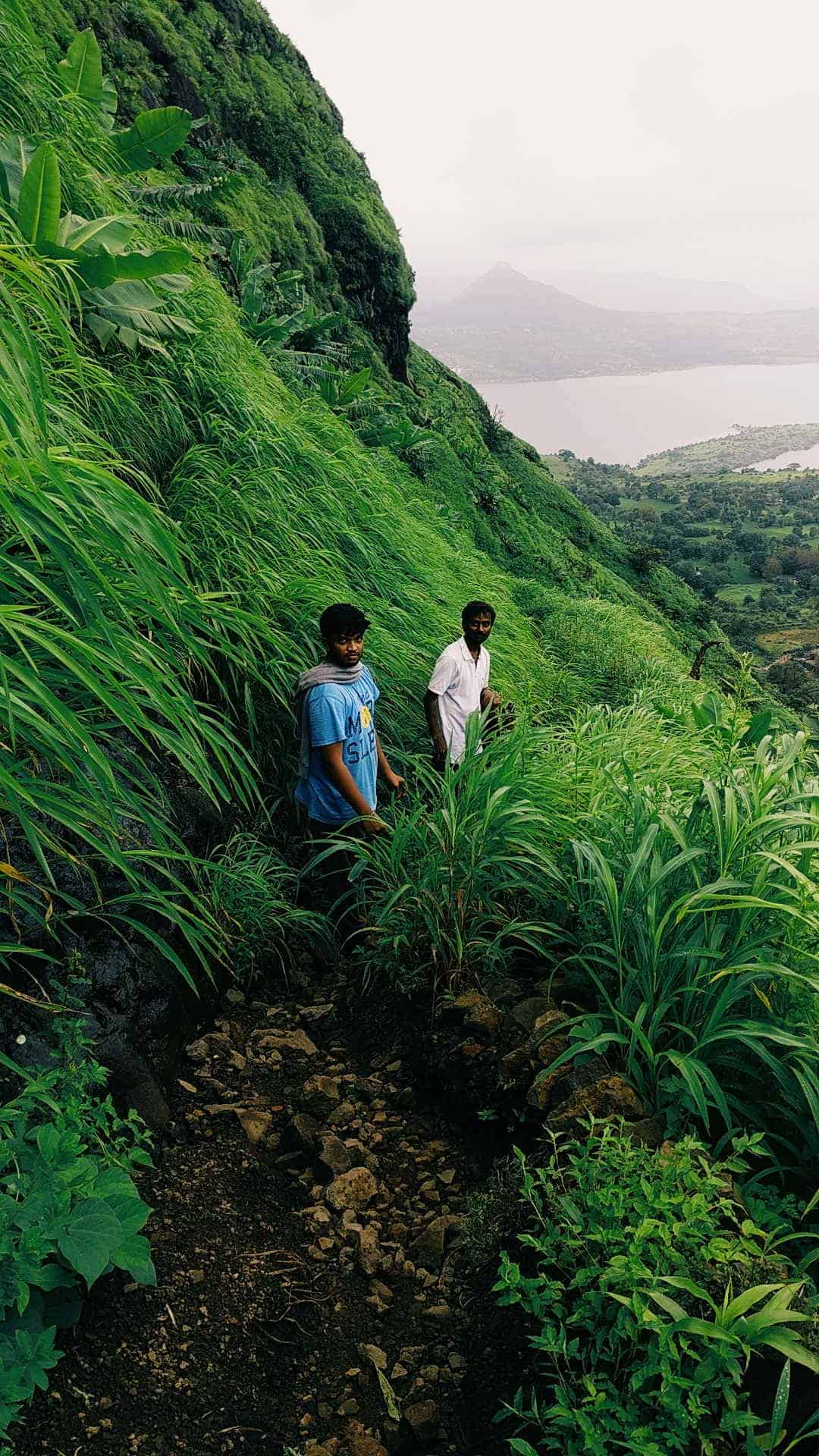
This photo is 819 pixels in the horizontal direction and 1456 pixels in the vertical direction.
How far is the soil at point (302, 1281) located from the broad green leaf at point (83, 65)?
275 inches

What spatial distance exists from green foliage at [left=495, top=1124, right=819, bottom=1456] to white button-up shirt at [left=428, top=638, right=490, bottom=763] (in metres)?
2.46

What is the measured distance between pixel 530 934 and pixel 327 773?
3.29 ft

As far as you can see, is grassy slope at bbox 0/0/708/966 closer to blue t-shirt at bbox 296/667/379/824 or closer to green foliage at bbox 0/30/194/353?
green foliage at bbox 0/30/194/353

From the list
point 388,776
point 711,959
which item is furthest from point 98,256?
point 711,959

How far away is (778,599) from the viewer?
7788 centimetres

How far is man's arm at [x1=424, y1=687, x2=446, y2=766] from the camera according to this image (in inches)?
159

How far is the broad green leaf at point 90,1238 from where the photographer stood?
1.47m

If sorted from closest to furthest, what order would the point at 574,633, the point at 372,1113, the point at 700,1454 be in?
the point at 700,1454
the point at 372,1113
the point at 574,633

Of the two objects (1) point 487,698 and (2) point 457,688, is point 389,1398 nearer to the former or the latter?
(2) point 457,688

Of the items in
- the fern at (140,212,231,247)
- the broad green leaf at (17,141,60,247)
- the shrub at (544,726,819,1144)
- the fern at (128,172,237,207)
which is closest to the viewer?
the shrub at (544,726,819,1144)

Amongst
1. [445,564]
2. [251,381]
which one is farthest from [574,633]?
[251,381]

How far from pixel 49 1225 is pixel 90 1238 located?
3.0 inches

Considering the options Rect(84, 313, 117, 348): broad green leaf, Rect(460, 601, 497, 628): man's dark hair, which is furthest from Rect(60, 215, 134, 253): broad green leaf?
Rect(460, 601, 497, 628): man's dark hair

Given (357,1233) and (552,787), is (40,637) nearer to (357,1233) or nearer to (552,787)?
(357,1233)
